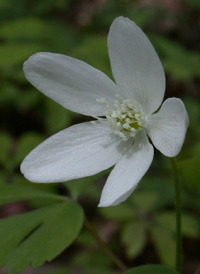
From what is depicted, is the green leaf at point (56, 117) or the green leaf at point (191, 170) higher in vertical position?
the green leaf at point (191, 170)

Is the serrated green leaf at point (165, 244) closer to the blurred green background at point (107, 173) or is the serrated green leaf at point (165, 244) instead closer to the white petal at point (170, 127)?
the blurred green background at point (107, 173)

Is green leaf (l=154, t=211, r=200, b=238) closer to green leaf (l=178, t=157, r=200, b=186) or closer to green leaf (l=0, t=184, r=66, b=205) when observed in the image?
green leaf (l=178, t=157, r=200, b=186)

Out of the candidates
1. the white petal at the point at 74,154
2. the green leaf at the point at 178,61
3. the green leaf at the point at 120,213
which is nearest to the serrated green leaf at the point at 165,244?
the green leaf at the point at 120,213

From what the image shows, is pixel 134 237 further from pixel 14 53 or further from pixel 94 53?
pixel 14 53

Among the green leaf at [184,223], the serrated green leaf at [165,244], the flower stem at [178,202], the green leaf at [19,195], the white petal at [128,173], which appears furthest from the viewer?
the green leaf at [184,223]

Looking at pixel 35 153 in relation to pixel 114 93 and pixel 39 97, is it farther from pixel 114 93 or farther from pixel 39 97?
pixel 39 97

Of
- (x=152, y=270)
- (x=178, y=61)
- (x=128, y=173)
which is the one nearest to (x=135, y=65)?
(x=128, y=173)

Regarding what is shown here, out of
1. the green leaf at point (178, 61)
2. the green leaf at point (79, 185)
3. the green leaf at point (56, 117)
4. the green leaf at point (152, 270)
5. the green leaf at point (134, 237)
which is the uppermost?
the green leaf at point (152, 270)
